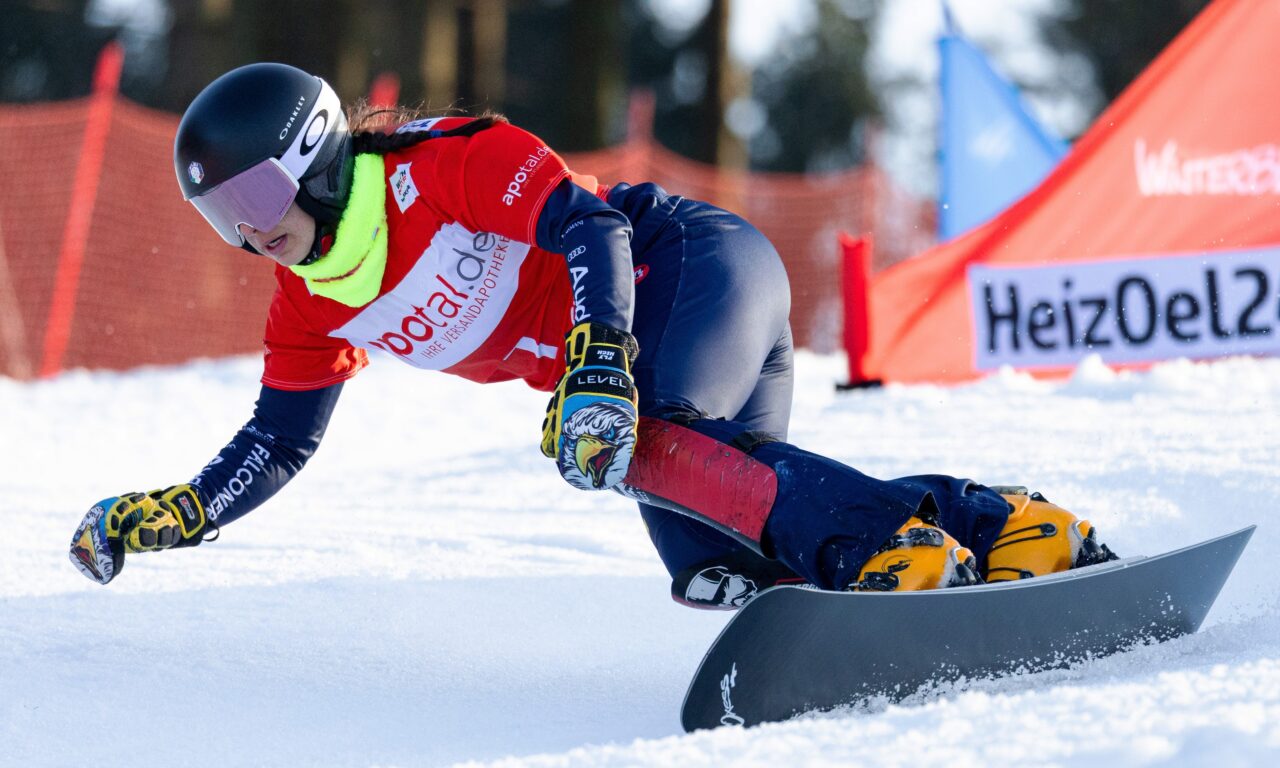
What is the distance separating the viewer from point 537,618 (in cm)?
342

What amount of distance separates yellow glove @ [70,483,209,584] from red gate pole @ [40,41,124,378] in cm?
704

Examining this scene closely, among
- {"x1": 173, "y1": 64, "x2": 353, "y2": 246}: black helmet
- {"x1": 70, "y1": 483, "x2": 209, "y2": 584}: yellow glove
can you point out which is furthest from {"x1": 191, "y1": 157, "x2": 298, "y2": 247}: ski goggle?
{"x1": 70, "y1": 483, "x2": 209, "y2": 584}: yellow glove

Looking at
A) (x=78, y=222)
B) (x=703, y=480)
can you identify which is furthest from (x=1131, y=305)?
(x=78, y=222)

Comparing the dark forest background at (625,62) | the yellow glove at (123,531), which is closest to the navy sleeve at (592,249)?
the yellow glove at (123,531)

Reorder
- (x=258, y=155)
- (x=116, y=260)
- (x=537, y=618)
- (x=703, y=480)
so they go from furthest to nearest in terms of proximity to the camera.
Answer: (x=116, y=260) < (x=537, y=618) < (x=258, y=155) < (x=703, y=480)

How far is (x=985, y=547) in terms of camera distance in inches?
96.7

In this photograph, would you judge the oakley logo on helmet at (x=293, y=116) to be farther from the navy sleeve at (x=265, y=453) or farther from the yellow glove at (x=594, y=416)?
the yellow glove at (x=594, y=416)

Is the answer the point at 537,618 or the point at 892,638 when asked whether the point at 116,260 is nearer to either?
the point at 537,618

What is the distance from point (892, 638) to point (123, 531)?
5.37 ft

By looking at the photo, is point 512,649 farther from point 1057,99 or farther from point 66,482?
point 1057,99

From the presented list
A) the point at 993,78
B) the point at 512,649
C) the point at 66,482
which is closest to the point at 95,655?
the point at 512,649

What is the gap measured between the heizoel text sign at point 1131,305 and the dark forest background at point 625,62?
10555mm

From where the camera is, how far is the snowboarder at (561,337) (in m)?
2.31

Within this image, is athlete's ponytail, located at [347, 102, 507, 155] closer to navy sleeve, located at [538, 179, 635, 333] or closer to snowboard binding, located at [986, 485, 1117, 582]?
navy sleeve, located at [538, 179, 635, 333]
